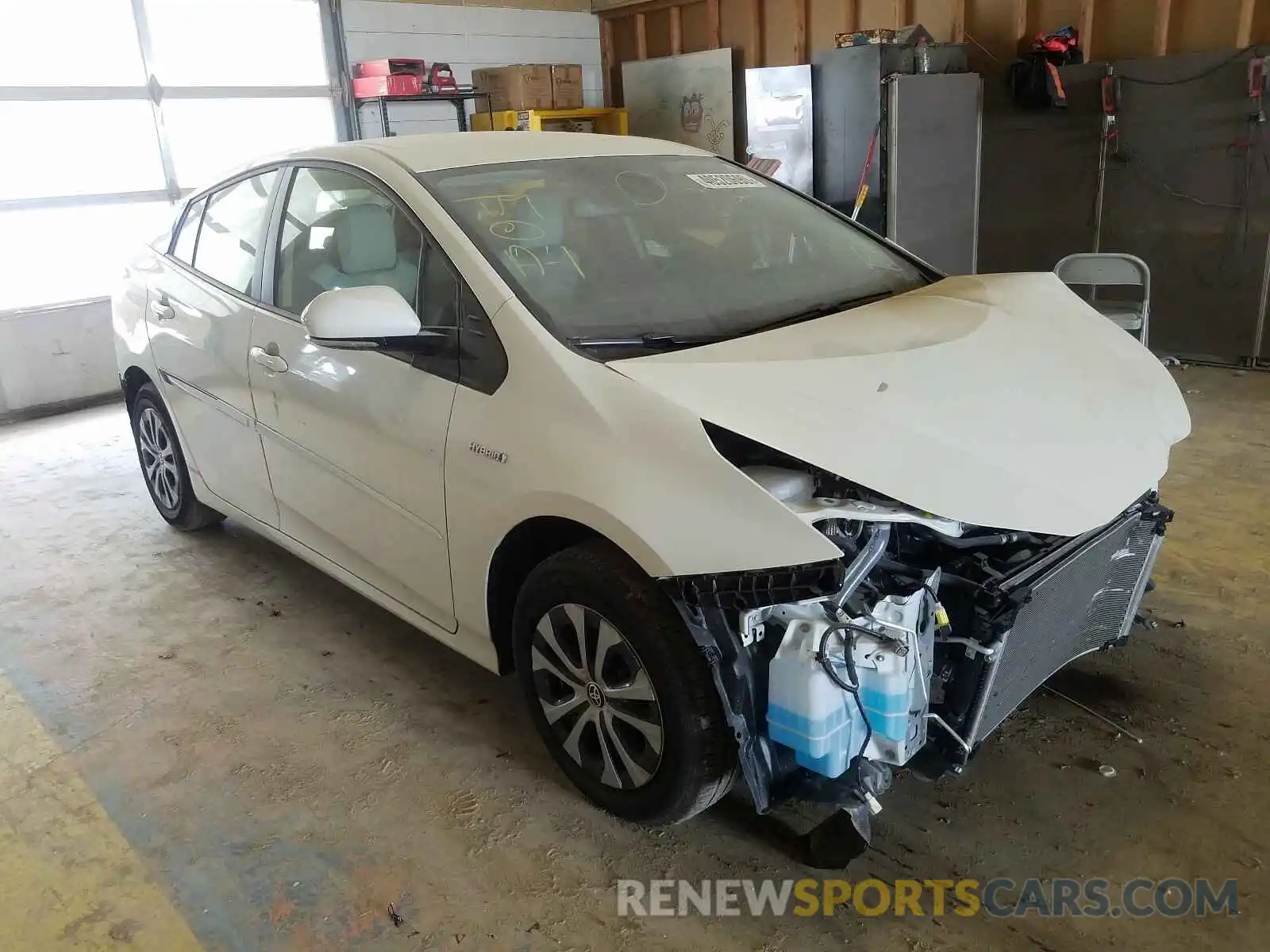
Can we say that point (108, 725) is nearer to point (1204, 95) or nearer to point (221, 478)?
point (221, 478)

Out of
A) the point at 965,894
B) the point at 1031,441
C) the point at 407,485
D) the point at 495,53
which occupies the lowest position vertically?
the point at 965,894

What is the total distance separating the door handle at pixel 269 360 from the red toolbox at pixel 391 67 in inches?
206

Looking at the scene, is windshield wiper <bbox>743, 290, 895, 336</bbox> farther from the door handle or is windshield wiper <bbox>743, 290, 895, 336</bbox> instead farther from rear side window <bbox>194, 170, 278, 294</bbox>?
rear side window <bbox>194, 170, 278, 294</bbox>

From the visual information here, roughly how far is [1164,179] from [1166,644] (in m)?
4.12

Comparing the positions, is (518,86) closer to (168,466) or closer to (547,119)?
(547,119)

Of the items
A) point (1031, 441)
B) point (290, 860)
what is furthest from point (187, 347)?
point (1031, 441)

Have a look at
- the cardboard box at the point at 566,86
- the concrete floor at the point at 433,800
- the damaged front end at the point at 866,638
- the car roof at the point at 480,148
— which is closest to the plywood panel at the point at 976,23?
the cardboard box at the point at 566,86

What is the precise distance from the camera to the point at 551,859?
204cm

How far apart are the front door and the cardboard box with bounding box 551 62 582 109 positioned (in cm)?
547

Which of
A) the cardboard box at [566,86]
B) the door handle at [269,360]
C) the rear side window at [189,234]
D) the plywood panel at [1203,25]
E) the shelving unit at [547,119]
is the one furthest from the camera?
the cardboard box at [566,86]

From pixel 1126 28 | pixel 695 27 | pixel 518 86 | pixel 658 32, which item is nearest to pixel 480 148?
pixel 1126 28

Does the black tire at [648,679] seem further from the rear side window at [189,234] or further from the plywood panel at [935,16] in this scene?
the plywood panel at [935,16]

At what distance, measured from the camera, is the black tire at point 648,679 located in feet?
6.02

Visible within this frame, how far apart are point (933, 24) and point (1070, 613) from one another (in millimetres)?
5815
